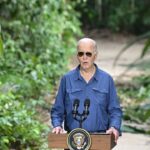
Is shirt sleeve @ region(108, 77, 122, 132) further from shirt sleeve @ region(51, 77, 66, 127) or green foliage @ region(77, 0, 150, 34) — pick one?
green foliage @ region(77, 0, 150, 34)

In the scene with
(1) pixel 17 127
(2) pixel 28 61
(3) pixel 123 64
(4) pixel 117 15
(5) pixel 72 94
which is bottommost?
(5) pixel 72 94

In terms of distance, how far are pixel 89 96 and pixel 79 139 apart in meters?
0.34

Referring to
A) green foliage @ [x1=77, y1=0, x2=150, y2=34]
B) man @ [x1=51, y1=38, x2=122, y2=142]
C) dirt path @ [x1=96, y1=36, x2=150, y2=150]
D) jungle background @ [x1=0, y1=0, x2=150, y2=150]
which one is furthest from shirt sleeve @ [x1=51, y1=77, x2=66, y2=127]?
green foliage @ [x1=77, y1=0, x2=150, y2=34]

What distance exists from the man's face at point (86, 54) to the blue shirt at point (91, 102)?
11cm

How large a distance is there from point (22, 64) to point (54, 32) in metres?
2.65

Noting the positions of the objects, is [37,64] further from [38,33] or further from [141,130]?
[141,130]

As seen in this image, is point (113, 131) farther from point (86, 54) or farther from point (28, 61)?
point (28, 61)

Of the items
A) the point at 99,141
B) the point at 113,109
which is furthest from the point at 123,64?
the point at 99,141

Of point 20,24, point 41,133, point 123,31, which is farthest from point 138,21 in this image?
point 41,133

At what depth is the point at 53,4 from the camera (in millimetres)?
12789

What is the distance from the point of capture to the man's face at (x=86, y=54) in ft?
13.4

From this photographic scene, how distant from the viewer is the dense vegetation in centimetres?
702

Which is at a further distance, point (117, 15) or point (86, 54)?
point (117, 15)

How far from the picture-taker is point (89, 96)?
4.13 m
